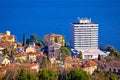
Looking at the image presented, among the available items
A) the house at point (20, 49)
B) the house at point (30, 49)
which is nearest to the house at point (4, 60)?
the house at point (20, 49)

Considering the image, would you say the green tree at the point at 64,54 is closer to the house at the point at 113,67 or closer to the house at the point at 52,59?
the house at the point at 52,59

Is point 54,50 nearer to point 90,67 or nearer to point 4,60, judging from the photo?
point 4,60

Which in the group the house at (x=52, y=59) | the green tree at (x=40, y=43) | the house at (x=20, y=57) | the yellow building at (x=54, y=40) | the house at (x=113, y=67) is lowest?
the house at (x=113, y=67)

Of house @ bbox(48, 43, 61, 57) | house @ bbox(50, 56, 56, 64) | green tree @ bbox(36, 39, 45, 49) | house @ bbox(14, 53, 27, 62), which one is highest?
green tree @ bbox(36, 39, 45, 49)

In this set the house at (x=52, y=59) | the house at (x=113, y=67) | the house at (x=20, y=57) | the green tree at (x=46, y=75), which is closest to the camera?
the green tree at (x=46, y=75)

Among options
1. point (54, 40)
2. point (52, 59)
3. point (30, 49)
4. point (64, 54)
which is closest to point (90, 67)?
point (52, 59)

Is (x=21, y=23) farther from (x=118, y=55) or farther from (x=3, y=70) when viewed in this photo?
(x=3, y=70)

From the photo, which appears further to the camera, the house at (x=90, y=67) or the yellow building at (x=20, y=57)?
the yellow building at (x=20, y=57)

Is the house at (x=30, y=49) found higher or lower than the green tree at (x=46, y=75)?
higher

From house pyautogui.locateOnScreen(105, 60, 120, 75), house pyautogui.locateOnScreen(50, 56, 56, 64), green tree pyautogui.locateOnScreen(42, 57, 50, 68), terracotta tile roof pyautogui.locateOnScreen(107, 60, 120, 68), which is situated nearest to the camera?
house pyautogui.locateOnScreen(105, 60, 120, 75)

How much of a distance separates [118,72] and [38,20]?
4065 centimetres

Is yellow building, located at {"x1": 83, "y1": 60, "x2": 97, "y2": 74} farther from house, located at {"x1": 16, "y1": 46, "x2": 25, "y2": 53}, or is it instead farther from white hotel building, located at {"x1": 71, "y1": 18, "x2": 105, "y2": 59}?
white hotel building, located at {"x1": 71, "y1": 18, "x2": 105, "y2": 59}

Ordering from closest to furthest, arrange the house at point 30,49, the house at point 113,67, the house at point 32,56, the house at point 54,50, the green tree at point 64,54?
the house at point 113,67 → the house at point 32,56 → the green tree at point 64,54 → the house at point 30,49 → the house at point 54,50

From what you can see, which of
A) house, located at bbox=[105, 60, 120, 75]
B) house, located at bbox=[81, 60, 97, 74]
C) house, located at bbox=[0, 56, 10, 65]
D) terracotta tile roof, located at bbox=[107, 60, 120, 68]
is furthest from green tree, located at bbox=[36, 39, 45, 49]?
house, located at bbox=[81, 60, 97, 74]
